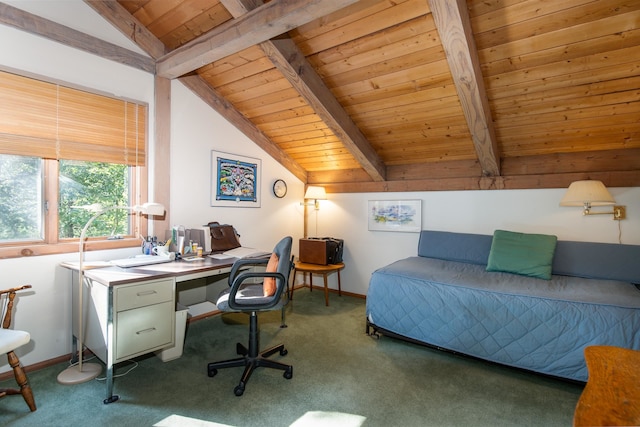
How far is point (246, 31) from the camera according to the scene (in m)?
2.25

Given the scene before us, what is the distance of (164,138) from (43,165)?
916 millimetres

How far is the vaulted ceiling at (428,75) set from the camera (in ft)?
6.84

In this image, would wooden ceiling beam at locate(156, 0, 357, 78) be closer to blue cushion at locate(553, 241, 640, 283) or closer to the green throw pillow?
the green throw pillow

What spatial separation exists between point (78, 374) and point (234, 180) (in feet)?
7.08

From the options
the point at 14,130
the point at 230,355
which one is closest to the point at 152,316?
the point at 230,355

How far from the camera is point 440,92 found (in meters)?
2.73

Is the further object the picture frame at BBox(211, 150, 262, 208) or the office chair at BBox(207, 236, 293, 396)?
the picture frame at BBox(211, 150, 262, 208)

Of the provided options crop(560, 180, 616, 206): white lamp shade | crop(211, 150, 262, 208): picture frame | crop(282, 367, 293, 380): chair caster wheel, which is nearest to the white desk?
crop(282, 367, 293, 380): chair caster wheel

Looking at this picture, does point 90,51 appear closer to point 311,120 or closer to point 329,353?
point 311,120

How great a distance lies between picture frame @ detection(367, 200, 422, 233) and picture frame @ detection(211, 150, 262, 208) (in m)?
1.45

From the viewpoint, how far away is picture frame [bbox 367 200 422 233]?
3.83 meters

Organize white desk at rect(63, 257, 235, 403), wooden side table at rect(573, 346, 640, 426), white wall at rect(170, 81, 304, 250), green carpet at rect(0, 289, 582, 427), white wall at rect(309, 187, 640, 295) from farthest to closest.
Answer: white wall at rect(170, 81, 304, 250)
white wall at rect(309, 187, 640, 295)
white desk at rect(63, 257, 235, 403)
green carpet at rect(0, 289, 582, 427)
wooden side table at rect(573, 346, 640, 426)

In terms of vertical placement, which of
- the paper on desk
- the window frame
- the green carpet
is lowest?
the green carpet

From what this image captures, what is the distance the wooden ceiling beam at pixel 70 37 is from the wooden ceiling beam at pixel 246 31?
0.18m
